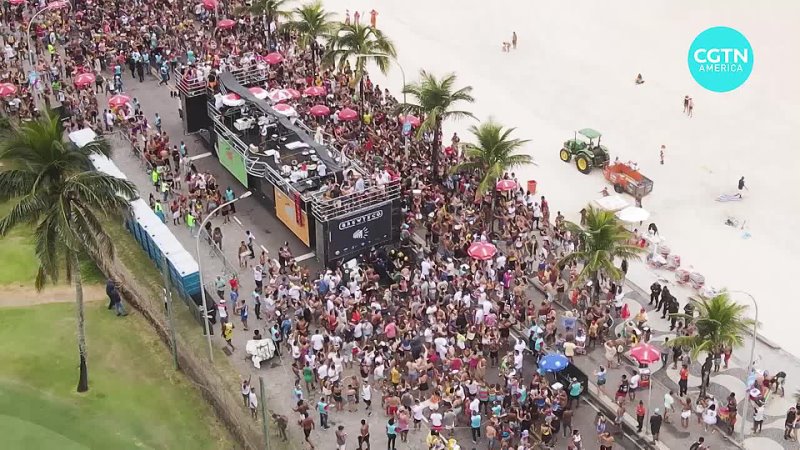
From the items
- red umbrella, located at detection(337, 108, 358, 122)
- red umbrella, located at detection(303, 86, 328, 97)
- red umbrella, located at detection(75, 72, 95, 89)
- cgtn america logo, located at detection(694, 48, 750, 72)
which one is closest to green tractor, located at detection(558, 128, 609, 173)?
red umbrella, located at detection(337, 108, 358, 122)

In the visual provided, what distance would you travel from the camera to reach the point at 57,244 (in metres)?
32.8

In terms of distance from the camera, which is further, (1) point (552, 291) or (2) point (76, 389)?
(1) point (552, 291)

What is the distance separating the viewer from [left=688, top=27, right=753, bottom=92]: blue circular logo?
6119 cm

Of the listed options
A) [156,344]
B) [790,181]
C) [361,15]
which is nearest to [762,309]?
[790,181]

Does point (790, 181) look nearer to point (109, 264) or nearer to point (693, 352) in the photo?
point (693, 352)

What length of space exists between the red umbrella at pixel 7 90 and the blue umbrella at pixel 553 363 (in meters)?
33.4

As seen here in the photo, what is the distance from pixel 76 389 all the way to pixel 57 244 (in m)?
6.05

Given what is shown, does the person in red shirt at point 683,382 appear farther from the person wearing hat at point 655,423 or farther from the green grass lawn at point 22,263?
the green grass lawn at point 22,263

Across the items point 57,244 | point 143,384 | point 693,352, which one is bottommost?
point 143,384

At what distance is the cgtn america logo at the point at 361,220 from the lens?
134 feet

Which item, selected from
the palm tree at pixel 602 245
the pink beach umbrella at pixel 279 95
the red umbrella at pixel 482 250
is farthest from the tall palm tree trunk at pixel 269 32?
the palm tree at pixel 602 245

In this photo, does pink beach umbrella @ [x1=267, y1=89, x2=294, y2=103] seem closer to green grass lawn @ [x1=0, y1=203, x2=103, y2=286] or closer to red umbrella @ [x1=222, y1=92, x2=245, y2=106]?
red umbrella @ [x1=222, y1=92, x2=245, y2=106]

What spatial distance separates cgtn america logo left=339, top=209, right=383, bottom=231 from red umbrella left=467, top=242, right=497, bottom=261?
14.2ft

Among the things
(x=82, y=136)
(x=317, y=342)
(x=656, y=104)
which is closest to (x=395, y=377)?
(x=317, y=342)
